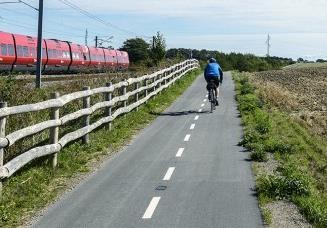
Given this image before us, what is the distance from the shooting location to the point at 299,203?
26.2ft

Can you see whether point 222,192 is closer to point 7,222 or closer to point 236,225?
point 236,225

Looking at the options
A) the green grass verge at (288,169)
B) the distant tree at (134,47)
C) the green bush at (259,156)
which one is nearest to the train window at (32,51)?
the green grass verge at (288,169)

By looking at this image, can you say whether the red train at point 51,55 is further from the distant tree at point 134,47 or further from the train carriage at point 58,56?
the distant tree at point 134,47

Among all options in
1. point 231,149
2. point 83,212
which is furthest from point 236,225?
point 231,149

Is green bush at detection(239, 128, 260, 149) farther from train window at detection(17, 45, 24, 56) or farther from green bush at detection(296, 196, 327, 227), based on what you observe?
train window at detection(17, 45, 24, 56)

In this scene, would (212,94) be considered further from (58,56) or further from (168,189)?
(58,56)

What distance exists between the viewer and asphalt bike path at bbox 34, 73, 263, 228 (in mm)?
7293

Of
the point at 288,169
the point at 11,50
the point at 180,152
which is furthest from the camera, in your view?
the point at 11,50

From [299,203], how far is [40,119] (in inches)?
275

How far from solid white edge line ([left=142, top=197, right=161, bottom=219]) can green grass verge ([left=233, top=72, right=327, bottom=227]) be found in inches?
63.7

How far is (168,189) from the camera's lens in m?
8.92

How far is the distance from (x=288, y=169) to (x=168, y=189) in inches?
103

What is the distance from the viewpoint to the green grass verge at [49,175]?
7609 millimetres

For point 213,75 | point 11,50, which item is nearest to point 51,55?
point 11,50
